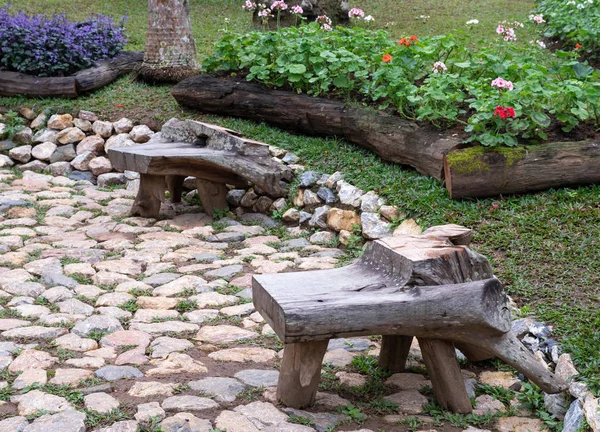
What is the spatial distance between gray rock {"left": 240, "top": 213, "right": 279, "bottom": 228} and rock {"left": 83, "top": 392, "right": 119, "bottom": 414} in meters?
3.35

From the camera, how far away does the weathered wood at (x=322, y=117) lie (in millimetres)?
6113

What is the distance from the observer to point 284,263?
5.58 metres

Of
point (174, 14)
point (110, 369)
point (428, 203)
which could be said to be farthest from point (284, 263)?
point (174, 14)

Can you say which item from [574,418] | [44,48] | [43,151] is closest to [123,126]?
[43,151]


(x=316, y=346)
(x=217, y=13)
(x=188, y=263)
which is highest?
(x=217, y=13)

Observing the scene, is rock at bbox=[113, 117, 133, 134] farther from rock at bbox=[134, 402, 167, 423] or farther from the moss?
rock at bbox=[134, 402, 167, 423]

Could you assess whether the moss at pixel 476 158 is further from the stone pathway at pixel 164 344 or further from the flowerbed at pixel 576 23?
the flowerbed at pixel 576 23

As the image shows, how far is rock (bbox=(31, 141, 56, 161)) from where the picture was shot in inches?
331

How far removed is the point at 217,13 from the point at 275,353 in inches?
440

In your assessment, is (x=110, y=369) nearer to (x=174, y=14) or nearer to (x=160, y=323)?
(x=160, y=323)

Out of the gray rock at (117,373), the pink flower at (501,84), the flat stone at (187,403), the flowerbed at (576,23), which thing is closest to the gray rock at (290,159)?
the pink flower at (501,84)

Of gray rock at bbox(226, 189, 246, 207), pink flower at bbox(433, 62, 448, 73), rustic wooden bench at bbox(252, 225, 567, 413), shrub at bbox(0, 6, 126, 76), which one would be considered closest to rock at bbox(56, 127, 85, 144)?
shrub at bbox(0, 6, 126, 76)

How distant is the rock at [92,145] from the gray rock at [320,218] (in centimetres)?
307

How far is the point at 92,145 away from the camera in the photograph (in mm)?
8398
